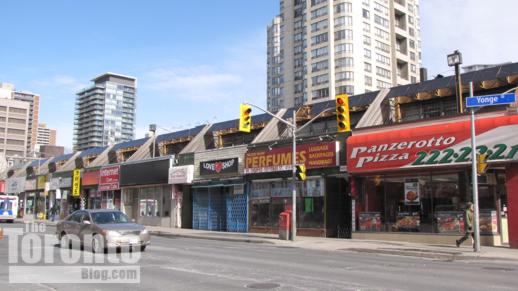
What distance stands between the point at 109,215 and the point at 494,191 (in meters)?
16.1

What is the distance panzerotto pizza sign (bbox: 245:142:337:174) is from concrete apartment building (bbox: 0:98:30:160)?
128224 mm

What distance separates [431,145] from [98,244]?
14.7 metres

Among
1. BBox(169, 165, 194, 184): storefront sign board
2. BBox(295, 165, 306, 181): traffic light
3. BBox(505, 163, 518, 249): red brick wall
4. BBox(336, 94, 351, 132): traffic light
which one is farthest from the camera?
BBox(169, 165, 194, 184): storefront sign board

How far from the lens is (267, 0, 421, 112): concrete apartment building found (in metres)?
88.9

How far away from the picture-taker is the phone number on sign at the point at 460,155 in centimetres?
2044

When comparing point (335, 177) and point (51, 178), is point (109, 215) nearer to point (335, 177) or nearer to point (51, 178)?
point (335, 177)

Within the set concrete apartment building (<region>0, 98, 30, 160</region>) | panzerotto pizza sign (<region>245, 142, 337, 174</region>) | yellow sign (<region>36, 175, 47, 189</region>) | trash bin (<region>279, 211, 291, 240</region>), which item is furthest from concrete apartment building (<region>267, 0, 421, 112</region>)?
concrete apartment building (<region>0, 98, 30, 160</region>)

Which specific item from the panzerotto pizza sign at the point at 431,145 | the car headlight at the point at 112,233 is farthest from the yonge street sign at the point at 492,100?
the car headlight at the point at 112,233

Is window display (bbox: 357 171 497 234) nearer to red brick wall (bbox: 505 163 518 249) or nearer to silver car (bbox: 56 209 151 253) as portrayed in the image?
red brick wall (bbox: 505 163 518 249)

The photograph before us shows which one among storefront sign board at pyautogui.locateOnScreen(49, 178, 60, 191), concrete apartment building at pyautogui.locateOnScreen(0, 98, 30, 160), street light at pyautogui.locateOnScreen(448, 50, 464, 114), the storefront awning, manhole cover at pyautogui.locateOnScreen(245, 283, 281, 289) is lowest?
manhole cover at pyautogui.locateOnScreen(245, 283, 281, 289)

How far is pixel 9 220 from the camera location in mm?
45719

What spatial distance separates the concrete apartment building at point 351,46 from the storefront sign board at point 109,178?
4154cm

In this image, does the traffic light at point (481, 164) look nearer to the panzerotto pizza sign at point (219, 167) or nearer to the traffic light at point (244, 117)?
the traffic light at point (244, 117)

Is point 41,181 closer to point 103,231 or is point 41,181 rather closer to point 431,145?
point 103,231
